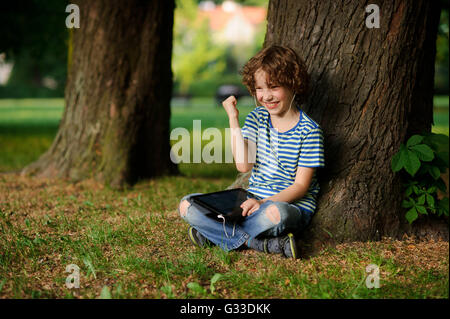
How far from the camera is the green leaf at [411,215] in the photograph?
3256mm

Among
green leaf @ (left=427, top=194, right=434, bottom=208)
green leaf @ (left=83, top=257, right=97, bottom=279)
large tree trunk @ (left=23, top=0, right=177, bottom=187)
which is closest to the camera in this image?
green leaf @ (left=83, top=257, right=97, bottom=279)

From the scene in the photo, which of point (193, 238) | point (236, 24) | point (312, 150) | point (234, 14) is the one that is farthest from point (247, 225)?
point (234, 14)

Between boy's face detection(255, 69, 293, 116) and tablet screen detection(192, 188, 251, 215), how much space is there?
2.04ft

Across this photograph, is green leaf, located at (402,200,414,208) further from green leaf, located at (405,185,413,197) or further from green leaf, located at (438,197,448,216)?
green leaf, located at (438,197,448,216)

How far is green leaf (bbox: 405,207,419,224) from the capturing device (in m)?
3.26

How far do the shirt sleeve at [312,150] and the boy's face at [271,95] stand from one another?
277 mm

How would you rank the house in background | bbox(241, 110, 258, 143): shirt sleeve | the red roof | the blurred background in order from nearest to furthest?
bbox(241, 110, 258, 143): shirt sleeve < the blurred background < the house in background < the red roof

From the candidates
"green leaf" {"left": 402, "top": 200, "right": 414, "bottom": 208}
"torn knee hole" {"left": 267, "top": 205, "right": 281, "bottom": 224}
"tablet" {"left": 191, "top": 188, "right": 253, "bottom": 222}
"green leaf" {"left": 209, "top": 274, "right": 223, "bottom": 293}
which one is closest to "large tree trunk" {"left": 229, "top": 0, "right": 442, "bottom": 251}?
"green leaf" {"left": 402, "top": 200, "right": 414, "bottom": 208}

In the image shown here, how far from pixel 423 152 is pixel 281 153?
3.14ft

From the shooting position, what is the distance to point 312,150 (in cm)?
308

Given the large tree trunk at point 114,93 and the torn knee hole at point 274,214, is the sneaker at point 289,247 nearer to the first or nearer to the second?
the torn knee hole at point 274,214

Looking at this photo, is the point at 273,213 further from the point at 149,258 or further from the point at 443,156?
the point at 443,156

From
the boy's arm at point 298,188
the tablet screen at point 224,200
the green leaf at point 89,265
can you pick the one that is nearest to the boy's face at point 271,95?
the boy's arm at point 298,188
